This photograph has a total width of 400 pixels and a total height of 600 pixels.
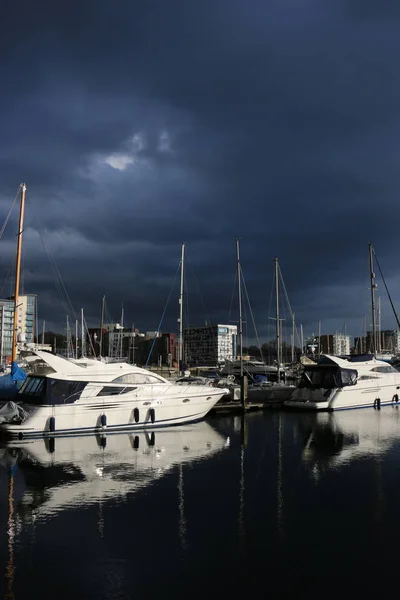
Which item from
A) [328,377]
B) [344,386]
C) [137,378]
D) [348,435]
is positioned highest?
[137,378]

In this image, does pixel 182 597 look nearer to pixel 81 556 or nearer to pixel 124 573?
pixel 124 573

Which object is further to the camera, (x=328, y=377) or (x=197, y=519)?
(x=328, y=377)

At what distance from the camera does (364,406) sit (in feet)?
123

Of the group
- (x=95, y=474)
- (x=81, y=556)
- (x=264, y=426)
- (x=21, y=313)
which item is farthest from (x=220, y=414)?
(x=21, y=313)

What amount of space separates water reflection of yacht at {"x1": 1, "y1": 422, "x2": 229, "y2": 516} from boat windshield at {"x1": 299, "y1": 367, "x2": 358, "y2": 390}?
1278 cm

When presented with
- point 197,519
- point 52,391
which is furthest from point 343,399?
point 197,519

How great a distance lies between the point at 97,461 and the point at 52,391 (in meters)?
5.34

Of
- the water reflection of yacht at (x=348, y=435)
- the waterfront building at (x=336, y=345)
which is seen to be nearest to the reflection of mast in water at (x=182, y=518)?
the water reflection of yacht at (x=348, y=435)

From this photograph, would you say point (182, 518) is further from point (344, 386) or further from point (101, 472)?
point (344, 386)

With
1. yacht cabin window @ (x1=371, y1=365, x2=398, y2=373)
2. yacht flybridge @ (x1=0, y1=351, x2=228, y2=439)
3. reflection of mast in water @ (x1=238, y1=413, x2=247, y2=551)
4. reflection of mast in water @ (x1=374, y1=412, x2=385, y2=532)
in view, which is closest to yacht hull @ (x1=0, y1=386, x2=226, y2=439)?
yacht flybridge @ (x1=0, y1=351, x2=228, y2=439)

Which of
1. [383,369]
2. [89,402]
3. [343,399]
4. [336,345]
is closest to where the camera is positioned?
[89,402]

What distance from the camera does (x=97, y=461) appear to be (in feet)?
63.7

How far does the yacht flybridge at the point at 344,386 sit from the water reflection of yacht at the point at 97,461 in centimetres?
1186

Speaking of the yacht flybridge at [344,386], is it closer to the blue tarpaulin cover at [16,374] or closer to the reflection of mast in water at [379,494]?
the reflection of mast in water at [379,494]
